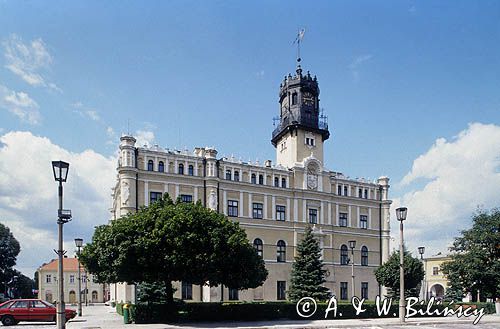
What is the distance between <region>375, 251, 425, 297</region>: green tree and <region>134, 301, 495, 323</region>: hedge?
8976 millimetres

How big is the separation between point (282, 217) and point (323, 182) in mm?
6919

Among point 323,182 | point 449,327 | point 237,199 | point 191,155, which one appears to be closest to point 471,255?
point 449,327

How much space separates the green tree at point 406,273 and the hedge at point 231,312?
29.4 feet

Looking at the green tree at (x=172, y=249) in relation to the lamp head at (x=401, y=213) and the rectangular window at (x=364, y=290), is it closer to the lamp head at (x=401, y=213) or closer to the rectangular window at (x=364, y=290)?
the lamp head at (x=401, y=213)

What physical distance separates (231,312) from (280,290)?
19.8 m

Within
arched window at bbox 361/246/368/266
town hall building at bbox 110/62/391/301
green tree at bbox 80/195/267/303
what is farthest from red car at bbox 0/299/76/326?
arched window at bbox 361/246/368/266

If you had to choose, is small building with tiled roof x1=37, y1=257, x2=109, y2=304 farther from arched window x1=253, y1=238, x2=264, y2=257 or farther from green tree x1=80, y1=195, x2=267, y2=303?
green tree x1=80, y1=195, x2=267, y2=303

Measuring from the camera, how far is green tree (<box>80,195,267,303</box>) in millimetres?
26922

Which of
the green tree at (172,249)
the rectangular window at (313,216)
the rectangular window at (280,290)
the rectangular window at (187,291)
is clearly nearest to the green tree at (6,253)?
the rectangular window at (187,291)

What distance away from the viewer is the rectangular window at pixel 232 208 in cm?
4803

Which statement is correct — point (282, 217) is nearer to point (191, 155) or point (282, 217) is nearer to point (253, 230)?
point (253, 230)

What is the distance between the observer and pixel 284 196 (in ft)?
169

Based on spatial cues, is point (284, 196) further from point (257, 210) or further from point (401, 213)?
point (401, 213)

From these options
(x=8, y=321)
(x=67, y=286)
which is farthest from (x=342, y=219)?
(x=67, y=286)
